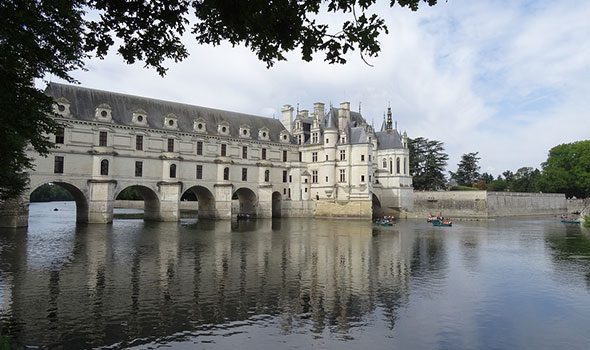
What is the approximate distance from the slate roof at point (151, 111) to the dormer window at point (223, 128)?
0.48 meters

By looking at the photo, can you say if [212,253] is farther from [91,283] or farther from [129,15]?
[129,15]

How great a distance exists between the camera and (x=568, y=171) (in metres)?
82.9

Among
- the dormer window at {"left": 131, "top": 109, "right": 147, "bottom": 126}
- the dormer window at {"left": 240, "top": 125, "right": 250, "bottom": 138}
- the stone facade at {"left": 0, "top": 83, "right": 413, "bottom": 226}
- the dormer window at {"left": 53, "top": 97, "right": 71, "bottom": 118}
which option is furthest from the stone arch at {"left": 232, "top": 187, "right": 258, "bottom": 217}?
the dormer window at {"left": 53, "top": 97, "right": 71, "bottom": 118}

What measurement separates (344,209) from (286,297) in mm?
41124

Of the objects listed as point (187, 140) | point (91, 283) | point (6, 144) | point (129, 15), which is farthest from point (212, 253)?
point (187, 140)

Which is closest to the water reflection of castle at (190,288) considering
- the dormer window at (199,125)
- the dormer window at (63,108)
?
the dormer window at (63,108)

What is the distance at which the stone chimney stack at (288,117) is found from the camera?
199ft

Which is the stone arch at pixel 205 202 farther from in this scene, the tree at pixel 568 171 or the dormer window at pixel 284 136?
the tree at pixel 568 171

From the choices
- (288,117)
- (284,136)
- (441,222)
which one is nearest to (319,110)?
(288,117)

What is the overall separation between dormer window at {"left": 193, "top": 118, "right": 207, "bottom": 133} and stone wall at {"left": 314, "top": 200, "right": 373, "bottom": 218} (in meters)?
17.2

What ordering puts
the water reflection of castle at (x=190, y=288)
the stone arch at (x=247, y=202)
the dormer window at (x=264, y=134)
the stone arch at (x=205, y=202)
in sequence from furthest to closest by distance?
the dormer window at (x=264, y=134) < the stone arch at (x=247, y=202) < the stone arch at (x=205, y=202) < the water reflection of castle at (x=190, y=288)

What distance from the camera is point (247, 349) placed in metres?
9.67

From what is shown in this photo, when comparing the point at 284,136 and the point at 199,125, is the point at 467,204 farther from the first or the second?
the point at 199,125

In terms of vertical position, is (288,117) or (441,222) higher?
(288,117)
